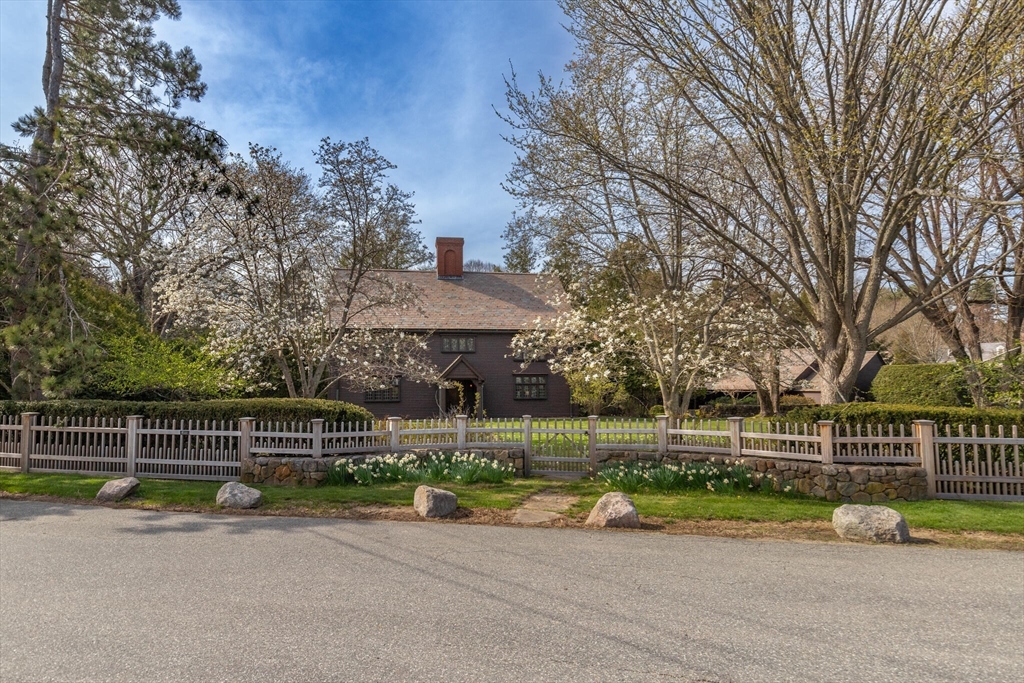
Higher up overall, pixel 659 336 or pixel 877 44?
pixel 877 44

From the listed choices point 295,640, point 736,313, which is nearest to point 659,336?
point 736,313

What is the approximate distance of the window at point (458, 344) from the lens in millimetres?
30016

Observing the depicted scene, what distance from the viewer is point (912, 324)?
36156 mm

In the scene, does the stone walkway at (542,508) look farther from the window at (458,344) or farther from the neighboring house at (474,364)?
the window at (458,344)

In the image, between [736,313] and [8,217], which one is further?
[736,313]

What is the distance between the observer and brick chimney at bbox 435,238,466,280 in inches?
1330

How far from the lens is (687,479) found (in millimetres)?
10805

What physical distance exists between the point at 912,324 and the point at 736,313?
2523cm

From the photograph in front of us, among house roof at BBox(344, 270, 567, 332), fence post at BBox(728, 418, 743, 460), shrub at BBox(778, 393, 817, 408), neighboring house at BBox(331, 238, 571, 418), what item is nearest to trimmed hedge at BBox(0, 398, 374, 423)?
fence post at BBox(728, 418, 743, 460)

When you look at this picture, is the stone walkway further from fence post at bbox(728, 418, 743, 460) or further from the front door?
the front door

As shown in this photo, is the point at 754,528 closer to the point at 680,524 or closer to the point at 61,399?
the point at 680,524

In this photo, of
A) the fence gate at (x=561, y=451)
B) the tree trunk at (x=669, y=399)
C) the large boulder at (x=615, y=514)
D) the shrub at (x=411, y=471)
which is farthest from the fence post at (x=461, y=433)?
the tree trunk at (x=669, y=399)

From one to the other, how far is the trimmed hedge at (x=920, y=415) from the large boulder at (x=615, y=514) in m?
5.30

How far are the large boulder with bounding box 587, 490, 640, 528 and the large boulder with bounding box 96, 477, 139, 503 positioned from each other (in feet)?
26.6
